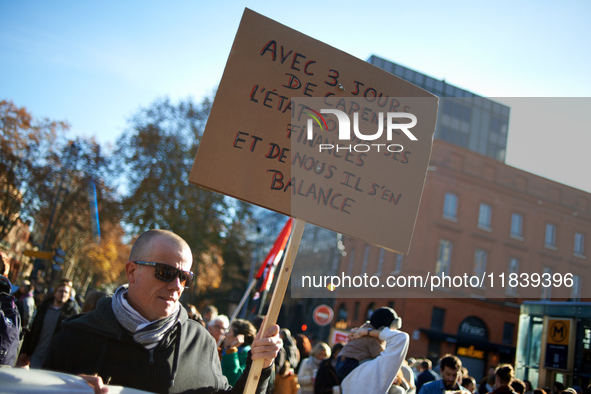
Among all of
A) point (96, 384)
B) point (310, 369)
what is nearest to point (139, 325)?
point (96, 384)

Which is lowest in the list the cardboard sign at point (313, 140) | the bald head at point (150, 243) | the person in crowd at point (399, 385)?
the person in crowd at point (399, 385)

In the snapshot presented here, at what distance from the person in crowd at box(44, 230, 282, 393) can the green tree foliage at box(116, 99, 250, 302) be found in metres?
26.0

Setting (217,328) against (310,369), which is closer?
(217,328)

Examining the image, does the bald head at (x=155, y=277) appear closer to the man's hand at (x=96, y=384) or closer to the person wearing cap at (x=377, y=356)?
the man's hand at (x=96, y=384)

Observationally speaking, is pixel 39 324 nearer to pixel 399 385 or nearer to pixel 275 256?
pixel 399 385

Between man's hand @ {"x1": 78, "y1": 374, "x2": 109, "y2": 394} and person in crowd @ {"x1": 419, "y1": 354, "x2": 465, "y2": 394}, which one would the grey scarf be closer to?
man's hand @ {"x1": 78, "y1": 374, "x2": 109, "y2": 394}

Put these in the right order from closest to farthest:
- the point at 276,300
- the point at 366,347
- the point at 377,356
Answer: the point at 276,300, the point at 377,356, the point at 366,347

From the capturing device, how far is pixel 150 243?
280 centimetres

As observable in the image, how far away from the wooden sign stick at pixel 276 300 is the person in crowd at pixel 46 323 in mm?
4448

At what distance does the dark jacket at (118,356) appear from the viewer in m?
2.54

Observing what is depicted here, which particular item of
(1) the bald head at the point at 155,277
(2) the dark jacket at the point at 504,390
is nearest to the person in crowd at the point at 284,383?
(2) the dark jacket at the point at 504,390

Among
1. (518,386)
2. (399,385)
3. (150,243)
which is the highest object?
(150,243)

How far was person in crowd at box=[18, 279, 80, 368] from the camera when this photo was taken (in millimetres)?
6707
